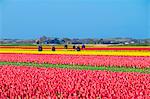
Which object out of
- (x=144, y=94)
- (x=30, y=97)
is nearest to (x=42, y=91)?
(x=30, y=97)

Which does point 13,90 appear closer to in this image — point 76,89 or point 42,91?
point 42,91

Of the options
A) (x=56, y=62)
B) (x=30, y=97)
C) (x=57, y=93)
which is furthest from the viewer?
(x=56, y=62)

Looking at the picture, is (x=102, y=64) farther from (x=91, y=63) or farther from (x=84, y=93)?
(x=84, y=93)

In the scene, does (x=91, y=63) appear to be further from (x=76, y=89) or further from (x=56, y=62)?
(x=76, y=89)

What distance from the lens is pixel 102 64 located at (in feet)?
96.1

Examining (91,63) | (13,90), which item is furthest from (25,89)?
(91,63)

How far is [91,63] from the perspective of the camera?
30219 millimetres

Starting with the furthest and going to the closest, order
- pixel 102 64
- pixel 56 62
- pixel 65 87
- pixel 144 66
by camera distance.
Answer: pixel 56 62 < pixel 102 64 < pixel 144 66 < pixel 65 87

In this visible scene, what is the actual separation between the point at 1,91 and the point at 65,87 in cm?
164

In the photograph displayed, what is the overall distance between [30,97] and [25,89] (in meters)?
1.46

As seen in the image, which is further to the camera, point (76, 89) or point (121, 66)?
point (121, 66)

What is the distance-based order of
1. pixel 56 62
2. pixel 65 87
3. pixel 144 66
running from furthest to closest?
pixel 56 62 < pixel 144 66 < pixel 65 87

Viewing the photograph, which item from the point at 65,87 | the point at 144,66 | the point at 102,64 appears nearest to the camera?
the point at 65,87

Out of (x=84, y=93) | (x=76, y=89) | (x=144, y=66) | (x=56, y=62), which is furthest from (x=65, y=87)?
(x=56, y=62)
